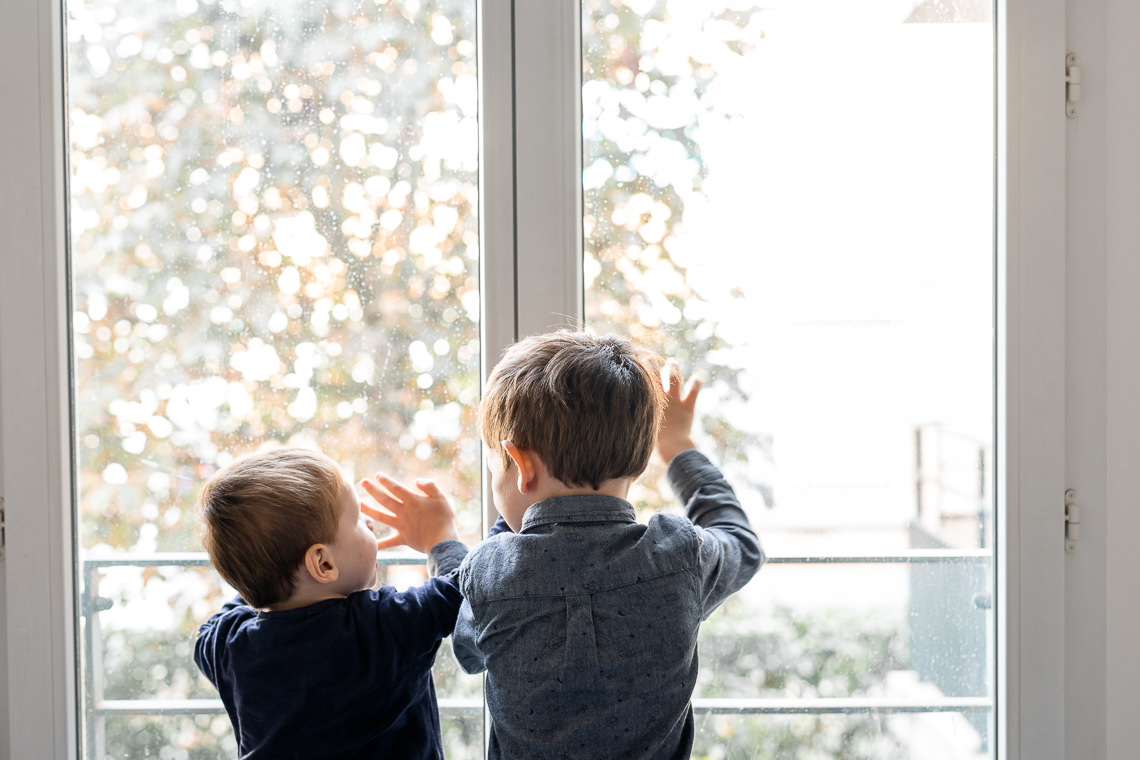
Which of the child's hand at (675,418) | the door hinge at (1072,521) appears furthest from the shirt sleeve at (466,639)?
the door hinge at (1072,521)

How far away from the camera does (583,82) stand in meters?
1.14

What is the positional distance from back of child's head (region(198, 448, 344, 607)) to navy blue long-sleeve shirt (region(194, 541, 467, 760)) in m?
0.05

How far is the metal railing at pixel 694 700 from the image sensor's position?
46.3 inches

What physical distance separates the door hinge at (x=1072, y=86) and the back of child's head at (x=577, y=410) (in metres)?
0.73

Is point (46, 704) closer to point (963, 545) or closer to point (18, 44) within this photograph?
point (18, 44)

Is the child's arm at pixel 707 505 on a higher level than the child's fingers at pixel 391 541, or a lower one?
higher

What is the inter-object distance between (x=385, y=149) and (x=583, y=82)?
0.29 metres

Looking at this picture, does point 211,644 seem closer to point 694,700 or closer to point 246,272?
point 246,272

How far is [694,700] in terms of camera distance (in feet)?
3.88

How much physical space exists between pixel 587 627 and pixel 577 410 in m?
0.23

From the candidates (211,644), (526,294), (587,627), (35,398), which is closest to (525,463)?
(587,627)

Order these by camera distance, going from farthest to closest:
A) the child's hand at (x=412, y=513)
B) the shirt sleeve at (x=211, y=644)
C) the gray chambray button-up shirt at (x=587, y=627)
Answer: the child's hand at (x=412, y=513) < the shirt sleeve at (x=211, y=644) < the gray chambray button-up shirt at (x=587, y=627)

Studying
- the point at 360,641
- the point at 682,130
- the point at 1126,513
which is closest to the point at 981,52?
the point at 682,130

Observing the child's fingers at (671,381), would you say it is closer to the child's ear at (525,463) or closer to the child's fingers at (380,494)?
the child's ear at (525,463)
